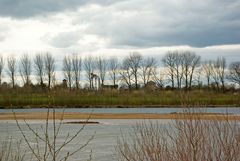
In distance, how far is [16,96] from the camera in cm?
7162

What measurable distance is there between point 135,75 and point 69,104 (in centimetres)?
2952

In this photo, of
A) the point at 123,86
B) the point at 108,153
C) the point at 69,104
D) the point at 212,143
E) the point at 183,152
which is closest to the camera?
the point at 183,152

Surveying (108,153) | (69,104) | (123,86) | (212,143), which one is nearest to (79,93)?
(69,104)

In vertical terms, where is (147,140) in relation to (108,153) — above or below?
above

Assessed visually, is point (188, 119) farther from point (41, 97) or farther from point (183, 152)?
point (41, 97)

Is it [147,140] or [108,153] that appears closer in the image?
[147,140]

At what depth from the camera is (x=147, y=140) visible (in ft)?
22.4

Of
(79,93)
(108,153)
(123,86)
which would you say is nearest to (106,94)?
(79,93)

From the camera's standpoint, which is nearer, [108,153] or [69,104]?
[108,153]

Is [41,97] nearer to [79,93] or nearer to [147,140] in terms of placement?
[79,93]

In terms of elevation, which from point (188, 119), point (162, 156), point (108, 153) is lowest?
point (108, 153)

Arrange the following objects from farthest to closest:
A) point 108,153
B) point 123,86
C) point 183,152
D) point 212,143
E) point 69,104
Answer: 1. point 123,86
2. point 69,104
3. point 108,153
4. point 212,143
5. point 183,152

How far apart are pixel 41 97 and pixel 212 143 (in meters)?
64.9

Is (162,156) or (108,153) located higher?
(162,156)
